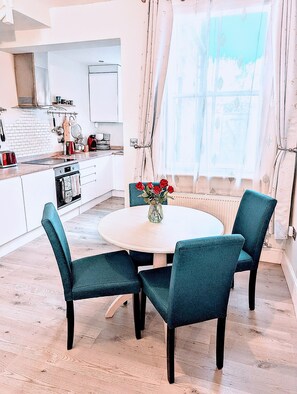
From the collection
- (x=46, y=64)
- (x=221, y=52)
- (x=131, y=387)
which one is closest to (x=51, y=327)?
(x=131, y=387)

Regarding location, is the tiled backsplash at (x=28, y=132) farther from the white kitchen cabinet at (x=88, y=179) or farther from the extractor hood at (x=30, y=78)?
the white kitchen cabinet at (x=88, y=179)

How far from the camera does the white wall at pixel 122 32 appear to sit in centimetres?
286

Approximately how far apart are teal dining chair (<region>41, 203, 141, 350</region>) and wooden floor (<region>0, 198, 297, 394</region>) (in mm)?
154

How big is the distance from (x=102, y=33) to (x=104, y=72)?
8.07 ft

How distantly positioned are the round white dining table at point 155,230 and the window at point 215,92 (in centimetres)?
87

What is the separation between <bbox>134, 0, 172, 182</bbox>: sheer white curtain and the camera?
8.74 ft

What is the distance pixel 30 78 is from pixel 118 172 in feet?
7.37

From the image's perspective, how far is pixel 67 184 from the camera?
3932mm

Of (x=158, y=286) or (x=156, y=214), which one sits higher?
(x=156, y=214)

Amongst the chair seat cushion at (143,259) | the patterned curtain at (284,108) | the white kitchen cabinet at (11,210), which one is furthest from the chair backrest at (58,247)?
the patterned curtain at (284,108)

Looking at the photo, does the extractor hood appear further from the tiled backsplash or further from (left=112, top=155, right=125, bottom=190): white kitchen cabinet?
(left=112, top=155, right=125, bottom=190): white kitchen cabinet

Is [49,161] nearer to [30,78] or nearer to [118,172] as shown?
[30,78]

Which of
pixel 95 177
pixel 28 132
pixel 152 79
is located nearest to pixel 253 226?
pixel 152 79

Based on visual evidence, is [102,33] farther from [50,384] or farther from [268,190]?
[50,384]
